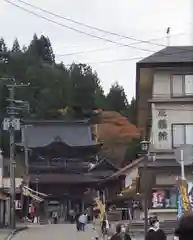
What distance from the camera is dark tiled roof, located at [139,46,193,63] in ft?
90.6

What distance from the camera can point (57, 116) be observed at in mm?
99500

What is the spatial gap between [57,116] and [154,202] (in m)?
71.7

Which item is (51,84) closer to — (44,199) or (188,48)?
(44,199)

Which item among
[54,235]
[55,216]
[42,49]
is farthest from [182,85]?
[42,49]

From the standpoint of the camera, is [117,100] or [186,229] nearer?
[186,229]

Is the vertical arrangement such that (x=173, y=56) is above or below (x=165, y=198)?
above

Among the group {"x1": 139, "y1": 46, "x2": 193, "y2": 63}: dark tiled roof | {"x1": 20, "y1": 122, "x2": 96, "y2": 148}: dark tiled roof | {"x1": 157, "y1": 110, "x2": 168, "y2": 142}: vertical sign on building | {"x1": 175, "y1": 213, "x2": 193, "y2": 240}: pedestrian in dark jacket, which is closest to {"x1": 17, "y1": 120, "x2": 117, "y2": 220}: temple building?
{"x1": 20, "y1": 122, "x2": 96, "y2": 148}: dark tiled roof

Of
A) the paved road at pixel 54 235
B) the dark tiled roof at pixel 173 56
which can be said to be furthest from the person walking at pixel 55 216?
the dark tiled roof at pixel 173 56

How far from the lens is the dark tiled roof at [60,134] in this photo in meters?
73.2

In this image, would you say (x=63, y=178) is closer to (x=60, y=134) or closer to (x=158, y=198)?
(x=60, y=134)

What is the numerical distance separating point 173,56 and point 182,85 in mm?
1371

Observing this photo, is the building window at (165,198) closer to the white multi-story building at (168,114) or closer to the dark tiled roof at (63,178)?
the white multi-story building at (168,114)

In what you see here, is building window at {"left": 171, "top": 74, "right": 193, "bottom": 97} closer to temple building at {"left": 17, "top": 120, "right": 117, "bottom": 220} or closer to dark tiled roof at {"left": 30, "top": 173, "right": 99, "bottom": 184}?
temple building at {"left": 17, "top": 120, "right": 117, "bottom": 220}

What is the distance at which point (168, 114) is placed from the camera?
28516 millimetres
